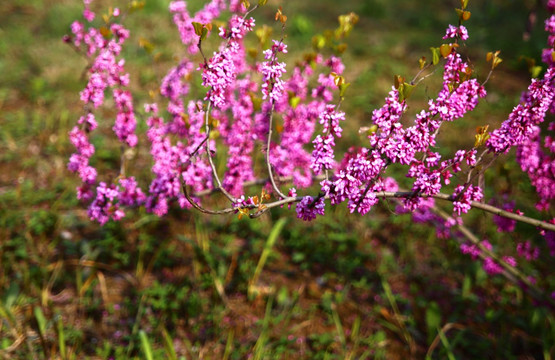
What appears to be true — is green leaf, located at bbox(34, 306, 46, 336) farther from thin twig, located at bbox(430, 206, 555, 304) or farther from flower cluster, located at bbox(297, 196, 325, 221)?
→ thin twig, located at bbox(430, 206, 555, 304)

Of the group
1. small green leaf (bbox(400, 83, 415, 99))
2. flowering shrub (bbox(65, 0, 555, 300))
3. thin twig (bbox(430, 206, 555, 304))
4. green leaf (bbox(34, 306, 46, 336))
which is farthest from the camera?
thin twig (bbox(430, 206, 555, 304))

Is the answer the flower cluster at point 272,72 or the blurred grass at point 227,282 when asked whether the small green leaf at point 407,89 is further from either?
the blurred grass at point 227,282

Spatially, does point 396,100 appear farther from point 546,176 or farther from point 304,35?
point 304,35

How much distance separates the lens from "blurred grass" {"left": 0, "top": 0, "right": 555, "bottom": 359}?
9.79 ft

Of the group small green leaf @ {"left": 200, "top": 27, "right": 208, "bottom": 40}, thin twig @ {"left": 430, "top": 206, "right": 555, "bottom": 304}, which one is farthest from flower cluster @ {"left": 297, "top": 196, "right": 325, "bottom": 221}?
thin twig @ {"left": 430, "top": 206, "right": 555, "bottom": 304}

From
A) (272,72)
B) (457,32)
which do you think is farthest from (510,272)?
(272,72)

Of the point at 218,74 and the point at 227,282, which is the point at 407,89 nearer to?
the point at 218,74

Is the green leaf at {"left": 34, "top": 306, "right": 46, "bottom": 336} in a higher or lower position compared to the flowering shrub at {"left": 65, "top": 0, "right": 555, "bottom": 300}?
lower

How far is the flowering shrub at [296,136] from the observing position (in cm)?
178

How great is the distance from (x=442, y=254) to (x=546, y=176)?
168 centimetres

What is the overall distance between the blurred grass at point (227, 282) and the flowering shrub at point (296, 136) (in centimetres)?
60

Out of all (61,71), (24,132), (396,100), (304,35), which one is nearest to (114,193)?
(396,100)

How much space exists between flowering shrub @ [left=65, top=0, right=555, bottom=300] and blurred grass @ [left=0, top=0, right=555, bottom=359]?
60 cm

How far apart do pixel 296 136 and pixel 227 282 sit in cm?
138
